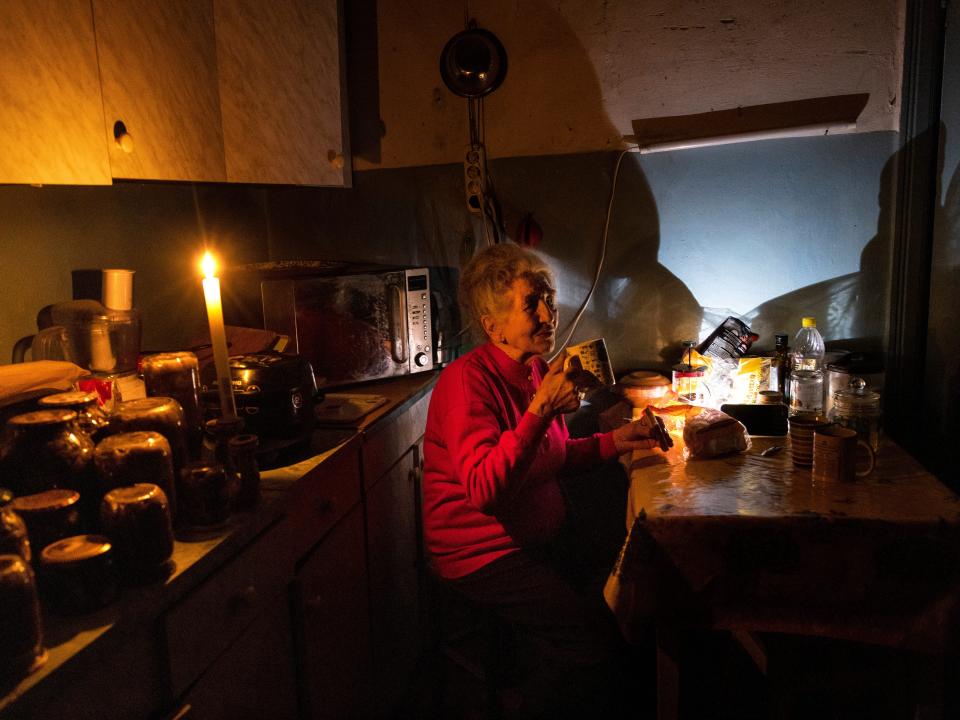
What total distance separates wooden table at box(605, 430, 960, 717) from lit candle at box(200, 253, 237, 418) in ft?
2.81

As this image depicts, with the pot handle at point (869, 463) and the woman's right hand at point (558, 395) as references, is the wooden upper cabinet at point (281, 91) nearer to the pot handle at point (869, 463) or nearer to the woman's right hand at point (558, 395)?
the woman's right hand at point (558, 395)

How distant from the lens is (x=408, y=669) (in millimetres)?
2074

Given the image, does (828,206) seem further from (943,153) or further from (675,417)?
(675,417)

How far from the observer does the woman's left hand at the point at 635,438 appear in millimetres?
1841

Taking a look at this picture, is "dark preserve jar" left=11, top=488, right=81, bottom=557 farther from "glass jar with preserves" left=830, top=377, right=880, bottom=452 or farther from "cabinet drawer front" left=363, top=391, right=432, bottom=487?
"glass jar with preserves" left=830, top=377, right=880, bottom=452

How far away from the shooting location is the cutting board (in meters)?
1.79

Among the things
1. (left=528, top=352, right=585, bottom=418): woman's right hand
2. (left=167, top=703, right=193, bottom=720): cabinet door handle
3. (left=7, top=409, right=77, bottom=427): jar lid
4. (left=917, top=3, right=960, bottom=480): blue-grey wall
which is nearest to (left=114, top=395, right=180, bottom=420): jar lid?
(left=7, top=409, right=77, bottom=427): jar lid

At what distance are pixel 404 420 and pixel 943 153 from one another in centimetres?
195

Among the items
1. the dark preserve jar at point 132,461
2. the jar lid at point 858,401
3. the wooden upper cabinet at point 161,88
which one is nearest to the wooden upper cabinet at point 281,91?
the wooden upper cabinet at point 161,88

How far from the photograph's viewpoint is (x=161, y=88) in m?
1.64

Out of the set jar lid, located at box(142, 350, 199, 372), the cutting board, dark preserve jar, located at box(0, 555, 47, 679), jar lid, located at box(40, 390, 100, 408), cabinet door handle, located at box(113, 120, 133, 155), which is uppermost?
cabinet door handle, located at box(113, 120, 133, 155)

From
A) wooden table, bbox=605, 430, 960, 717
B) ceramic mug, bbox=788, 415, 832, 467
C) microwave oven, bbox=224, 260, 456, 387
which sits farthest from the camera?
microwave oven, bbox=224, 260, 456, 387

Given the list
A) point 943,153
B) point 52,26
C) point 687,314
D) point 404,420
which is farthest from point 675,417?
point 52,26

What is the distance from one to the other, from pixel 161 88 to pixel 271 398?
847 mm
